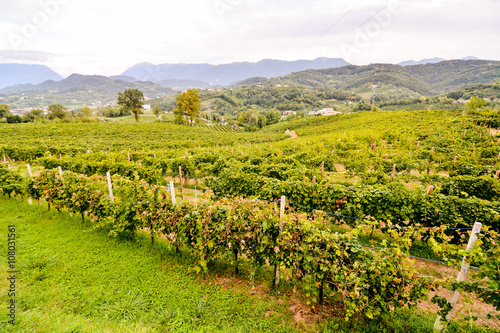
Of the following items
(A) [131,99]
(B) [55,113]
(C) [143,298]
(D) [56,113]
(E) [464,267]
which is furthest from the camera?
(D) [56,113]

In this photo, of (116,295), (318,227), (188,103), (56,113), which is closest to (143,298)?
(116,295)

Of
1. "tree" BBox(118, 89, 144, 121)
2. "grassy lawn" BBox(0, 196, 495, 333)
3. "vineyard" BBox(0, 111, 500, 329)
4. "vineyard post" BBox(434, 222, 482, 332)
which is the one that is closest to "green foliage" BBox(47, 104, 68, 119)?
"tree" BBox(118, 89, 144, 121)

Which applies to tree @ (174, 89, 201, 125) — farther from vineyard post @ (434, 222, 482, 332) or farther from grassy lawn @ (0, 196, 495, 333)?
vineyard post @ (434, 222, 482, 332)

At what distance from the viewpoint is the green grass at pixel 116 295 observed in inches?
154

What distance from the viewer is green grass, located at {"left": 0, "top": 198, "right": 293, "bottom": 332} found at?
3.91 metres

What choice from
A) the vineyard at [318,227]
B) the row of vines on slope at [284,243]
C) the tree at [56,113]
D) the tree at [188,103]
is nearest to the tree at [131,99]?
the tree at [188,103]

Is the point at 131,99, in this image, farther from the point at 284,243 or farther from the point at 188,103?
the point at 284,243

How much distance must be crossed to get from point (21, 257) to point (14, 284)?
1.34 metres

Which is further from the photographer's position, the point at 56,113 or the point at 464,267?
the point at 56,113

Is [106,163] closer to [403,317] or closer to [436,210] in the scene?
[403,317]

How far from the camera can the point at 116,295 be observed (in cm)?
464

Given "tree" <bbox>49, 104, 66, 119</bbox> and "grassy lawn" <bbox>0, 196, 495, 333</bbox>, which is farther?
"tree" <bbox>49, 104, 66, 119</bbox>

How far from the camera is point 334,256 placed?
13.7 ft

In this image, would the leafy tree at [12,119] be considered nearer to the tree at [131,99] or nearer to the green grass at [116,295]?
the tree at [131,99]
